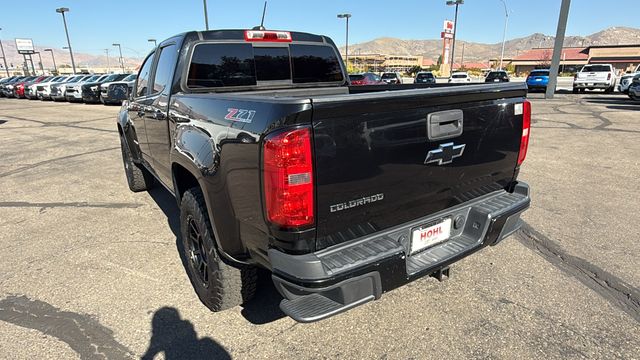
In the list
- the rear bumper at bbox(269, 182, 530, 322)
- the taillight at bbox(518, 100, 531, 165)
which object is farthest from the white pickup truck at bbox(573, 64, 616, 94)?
the rear bumper at bbox(269, 182, 530, 322)

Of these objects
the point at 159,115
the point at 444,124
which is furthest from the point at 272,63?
the point at 444,124

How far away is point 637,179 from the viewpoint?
19.9 feet

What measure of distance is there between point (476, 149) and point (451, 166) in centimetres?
26

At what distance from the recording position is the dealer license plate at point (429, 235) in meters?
2.46

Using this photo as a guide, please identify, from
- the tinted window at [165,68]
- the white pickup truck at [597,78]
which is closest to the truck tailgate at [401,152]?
the tinted window at [165,68]

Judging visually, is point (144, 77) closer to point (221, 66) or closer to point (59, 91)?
point (221, 66)

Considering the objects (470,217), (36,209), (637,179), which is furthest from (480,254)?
(36,209)

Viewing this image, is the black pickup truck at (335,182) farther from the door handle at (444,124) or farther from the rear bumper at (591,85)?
the rear bumper at (591,85)

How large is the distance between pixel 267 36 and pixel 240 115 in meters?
2.00

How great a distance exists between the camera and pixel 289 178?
1903 mm

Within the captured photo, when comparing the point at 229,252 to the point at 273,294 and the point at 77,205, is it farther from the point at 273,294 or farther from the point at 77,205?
the point at 77,205

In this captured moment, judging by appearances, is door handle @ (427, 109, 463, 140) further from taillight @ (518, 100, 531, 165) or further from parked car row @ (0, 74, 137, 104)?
parked car row @ (0, 74, 137, 104)

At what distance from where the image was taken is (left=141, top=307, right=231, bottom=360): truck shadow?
2.48 metres

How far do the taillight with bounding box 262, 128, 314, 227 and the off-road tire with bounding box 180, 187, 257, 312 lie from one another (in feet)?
2.70
